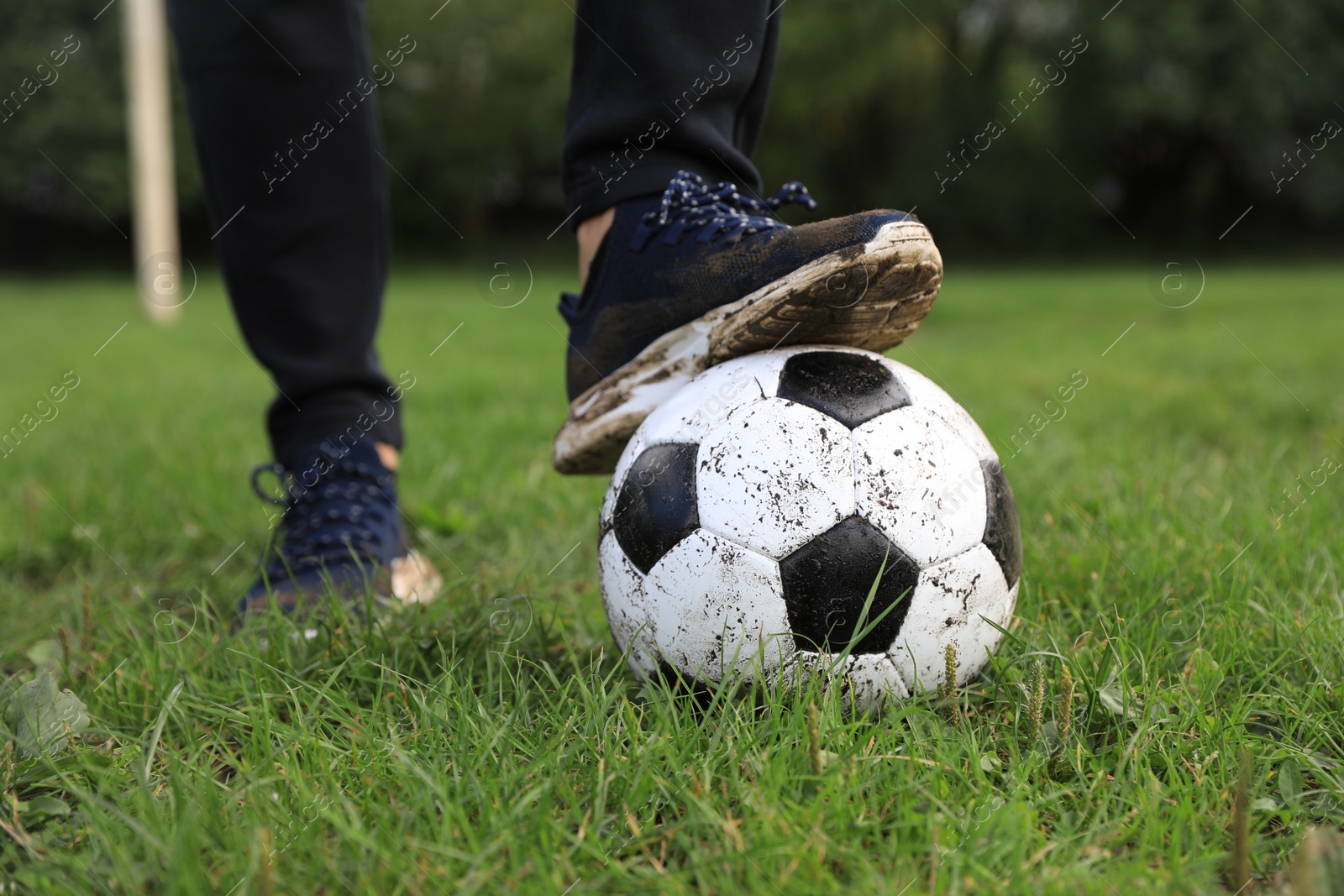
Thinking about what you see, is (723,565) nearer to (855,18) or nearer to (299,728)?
(299,728)

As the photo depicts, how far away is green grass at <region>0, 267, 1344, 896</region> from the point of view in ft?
3.65

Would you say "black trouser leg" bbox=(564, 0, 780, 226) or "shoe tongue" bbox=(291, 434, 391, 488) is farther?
"shoe tongue" bbox=(291, 434, 391, 488)

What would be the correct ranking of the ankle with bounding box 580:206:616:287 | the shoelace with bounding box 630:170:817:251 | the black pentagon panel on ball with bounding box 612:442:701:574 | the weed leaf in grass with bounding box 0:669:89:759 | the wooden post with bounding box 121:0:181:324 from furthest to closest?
the wooden post with bounding box 121:0:181:324 < the ankle with bounding box 580:206:616:287 < the shoelace with bounding box 630:170:817:251 < the black pentagon panel on ball with bounding box 612:442:701:574 < the weed leaf in grass with bounding box 0:669:89:759

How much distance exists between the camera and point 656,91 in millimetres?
1703

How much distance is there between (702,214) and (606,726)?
35.1 inches

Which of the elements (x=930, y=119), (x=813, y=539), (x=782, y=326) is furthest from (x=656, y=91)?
(x=930, y=119)

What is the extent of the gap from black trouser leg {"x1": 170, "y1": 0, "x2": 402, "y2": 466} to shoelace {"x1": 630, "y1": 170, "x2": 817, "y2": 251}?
802mm

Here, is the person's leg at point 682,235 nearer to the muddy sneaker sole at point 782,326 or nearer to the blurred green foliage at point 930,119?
the muddy sneaker sole at point 782,326

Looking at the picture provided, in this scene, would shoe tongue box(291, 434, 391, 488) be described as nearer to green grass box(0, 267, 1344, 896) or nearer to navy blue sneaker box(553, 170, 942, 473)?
green grass box(0, 267, 1344, 896)

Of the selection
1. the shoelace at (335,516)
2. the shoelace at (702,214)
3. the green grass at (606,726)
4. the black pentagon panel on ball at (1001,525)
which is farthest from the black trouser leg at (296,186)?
A: the black pentagon panel on ball at (1001,525)

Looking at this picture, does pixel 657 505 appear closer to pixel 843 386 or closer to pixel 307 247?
pixel 843 386

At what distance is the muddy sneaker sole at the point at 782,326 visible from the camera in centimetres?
150

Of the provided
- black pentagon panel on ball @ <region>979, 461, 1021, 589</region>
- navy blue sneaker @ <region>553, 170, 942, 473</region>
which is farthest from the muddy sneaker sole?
black pentagon panel on ball @ <region>979, 461, 1021, 589</region>

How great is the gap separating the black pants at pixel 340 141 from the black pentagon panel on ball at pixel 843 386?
46cm
